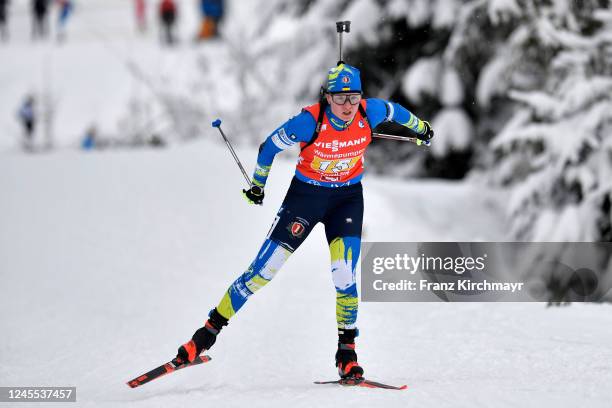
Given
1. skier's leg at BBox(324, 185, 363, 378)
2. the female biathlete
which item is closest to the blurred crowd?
the female biathlete

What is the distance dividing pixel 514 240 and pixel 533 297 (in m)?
1.79

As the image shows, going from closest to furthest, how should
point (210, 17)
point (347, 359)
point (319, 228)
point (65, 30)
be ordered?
point (347, 359), point (319, 228), point (210, 17), point (65, 30)

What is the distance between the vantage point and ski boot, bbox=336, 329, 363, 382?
5.93 metres

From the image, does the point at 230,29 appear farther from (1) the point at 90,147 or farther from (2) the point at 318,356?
(2) the point at 318,356

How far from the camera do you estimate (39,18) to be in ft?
91.5

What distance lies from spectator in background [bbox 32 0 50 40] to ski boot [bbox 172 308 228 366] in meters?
23.5

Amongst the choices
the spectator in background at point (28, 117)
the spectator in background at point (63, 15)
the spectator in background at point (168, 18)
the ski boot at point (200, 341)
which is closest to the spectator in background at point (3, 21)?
the spectator in background at point (63, 15)

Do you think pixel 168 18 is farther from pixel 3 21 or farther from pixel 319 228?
pixel 319 228

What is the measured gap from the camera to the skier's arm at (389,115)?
19.8ft

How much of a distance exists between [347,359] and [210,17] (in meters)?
21.7

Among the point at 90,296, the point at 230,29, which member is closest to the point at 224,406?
the point at 90,296

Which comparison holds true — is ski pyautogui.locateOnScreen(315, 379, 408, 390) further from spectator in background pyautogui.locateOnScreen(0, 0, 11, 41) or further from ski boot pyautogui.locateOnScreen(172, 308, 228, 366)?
spectator in background pyautogui.locateOnScreen(0, 0, 11, 41)

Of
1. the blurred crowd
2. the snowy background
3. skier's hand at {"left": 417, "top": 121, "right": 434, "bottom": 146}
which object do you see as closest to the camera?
skier's hand at {"left": 417, "top": 121, "right": 434, "bottom": 146}

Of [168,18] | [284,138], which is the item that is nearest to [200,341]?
[284,138]
